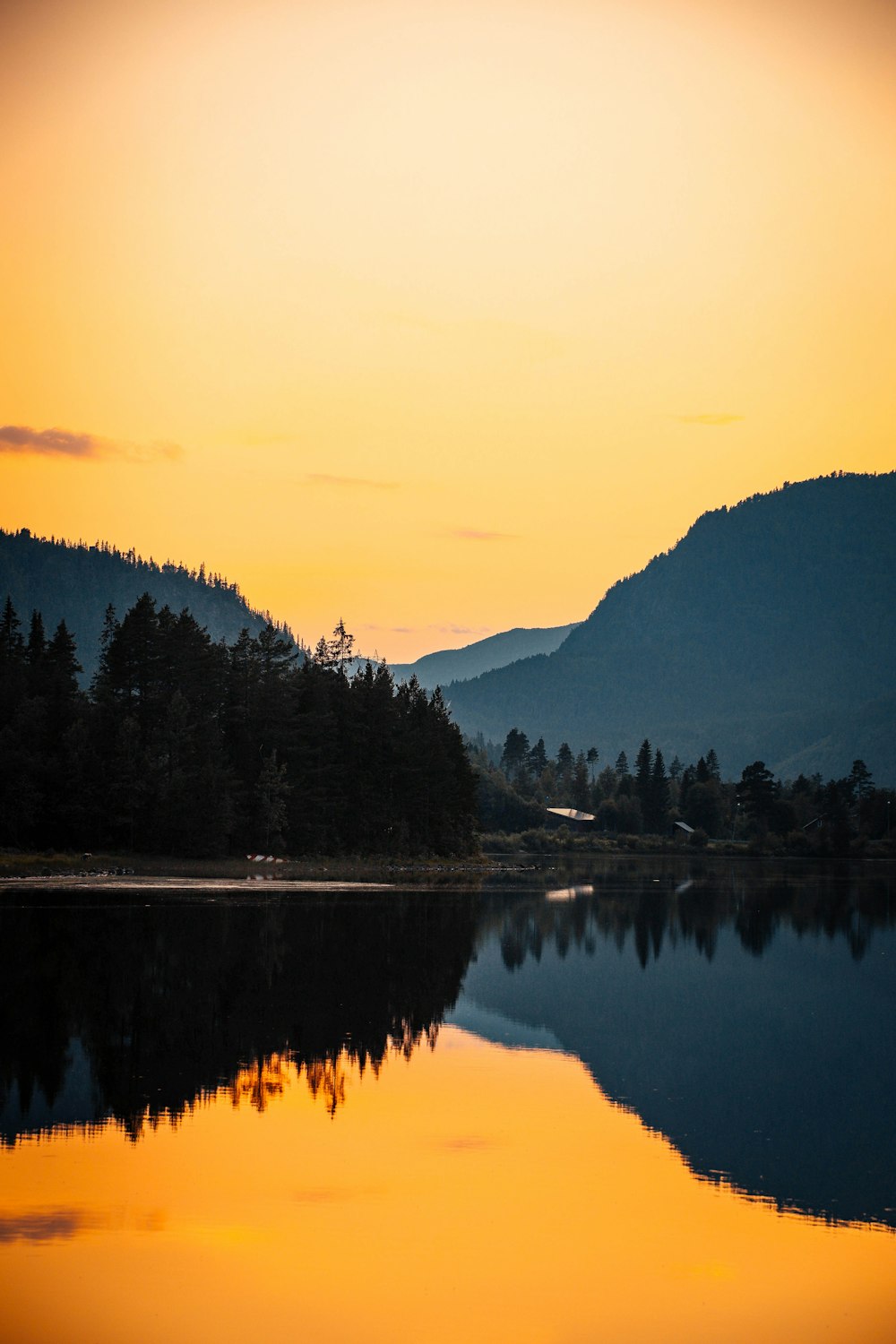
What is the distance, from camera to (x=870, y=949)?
185 ft

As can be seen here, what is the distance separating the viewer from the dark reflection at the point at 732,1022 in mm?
A: 21953

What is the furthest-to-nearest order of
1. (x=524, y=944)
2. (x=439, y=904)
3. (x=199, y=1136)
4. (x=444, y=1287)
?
(x=439, y=904), (x=524, y=944), (x=199, y=1136), (x=444, y=1287)

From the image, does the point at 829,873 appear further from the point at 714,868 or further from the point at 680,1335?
the point at 680,1335

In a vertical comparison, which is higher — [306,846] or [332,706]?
[332,706]

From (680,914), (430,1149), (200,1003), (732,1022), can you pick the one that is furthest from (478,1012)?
(680,914)

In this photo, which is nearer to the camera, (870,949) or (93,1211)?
(93,1211)

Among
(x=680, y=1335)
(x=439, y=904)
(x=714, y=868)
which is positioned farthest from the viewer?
(x=714, y=868)

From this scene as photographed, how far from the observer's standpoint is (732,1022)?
1432 inches

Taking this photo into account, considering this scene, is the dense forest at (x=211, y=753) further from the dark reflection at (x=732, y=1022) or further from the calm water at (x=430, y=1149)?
the calm water at (x=430, y=1149)

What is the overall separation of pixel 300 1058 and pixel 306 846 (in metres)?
84.4

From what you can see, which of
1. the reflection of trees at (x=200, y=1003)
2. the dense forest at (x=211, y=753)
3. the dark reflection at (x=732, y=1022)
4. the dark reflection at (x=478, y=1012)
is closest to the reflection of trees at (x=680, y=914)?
the dark reflection at (x=732, y=1022)

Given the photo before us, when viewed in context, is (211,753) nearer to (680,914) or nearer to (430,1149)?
(680,914)

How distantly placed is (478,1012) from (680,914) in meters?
38.3

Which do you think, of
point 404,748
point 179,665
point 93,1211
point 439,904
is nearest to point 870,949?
point 439,904
